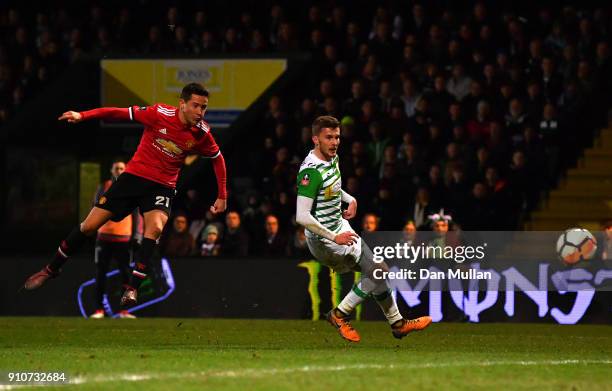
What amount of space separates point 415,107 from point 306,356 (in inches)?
381

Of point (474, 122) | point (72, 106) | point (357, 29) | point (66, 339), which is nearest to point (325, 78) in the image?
point (357, 29)

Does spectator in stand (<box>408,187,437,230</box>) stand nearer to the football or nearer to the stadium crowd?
the stadium crowd

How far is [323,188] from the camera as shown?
11.2 m

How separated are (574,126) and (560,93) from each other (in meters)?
0.59

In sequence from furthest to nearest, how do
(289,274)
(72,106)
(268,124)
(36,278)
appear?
(72,106) < (268,124) < (289,274) < (36,278)

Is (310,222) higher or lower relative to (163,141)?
lower

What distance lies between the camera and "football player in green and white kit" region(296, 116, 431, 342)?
36.1 ft

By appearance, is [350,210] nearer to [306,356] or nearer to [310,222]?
[310,222]

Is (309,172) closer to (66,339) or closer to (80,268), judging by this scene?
(66,339)

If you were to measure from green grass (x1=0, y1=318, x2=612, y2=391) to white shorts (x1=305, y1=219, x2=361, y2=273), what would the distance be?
699mm

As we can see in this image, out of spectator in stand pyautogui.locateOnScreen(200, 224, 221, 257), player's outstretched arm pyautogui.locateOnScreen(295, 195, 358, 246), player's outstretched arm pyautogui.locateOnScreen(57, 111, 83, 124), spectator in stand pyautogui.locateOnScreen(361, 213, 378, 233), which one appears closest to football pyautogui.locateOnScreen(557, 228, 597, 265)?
spectator in stand pyautogui.locateOnScreen(361, 213, 378, 233)

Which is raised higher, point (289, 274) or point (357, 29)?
point (357, 29)

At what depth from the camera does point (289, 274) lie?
680 inches

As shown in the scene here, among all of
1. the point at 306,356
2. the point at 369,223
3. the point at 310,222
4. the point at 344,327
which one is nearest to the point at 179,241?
the point at 369,223
